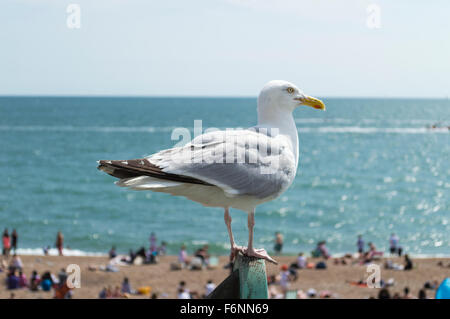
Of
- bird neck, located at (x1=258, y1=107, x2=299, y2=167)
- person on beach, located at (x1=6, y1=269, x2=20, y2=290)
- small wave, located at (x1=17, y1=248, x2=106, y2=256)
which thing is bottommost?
person on beach, located at (x1=6, y1=269, x2=20, y2=290)

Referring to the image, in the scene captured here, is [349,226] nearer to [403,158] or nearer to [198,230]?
[198,230]

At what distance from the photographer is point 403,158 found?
249ft

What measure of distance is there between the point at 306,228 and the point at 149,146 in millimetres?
50560

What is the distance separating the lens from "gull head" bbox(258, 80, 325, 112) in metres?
4.23

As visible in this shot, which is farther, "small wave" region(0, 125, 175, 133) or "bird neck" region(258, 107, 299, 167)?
"small wave" region(0, 125, 175, 133)

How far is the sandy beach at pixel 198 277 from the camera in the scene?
21297mm

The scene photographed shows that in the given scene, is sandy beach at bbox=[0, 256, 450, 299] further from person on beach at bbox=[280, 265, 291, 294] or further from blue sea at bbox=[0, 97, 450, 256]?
blue sea at bbox=[0, 97, 450, 256]

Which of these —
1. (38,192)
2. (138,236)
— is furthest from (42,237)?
(38,192)

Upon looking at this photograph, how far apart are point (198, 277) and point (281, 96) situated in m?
20.6

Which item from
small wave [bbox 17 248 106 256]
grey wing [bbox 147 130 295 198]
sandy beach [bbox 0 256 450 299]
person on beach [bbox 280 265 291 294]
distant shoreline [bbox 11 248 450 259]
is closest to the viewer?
grey wing [bbox 147 130 295 198]

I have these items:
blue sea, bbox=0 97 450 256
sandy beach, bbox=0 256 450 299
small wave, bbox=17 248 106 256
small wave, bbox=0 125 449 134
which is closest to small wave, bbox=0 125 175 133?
small wave, bbox=0 125 449 134

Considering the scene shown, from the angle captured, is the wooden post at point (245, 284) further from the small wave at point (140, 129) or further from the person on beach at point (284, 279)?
the small wave at point (140, 129)

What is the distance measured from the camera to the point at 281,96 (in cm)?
425

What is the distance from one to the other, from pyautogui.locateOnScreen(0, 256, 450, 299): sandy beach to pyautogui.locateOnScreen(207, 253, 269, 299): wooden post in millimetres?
17384
